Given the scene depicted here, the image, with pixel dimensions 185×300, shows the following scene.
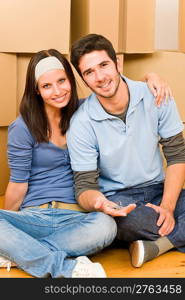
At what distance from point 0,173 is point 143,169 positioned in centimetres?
80

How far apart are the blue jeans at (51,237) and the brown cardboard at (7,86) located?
1.99ft

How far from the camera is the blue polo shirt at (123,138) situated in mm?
1520

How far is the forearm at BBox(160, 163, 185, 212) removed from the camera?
154 cm

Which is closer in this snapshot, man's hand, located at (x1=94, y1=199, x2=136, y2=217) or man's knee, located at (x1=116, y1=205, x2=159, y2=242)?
man's hand, located at (x1=94, y1=199, x2=136, y2=217)

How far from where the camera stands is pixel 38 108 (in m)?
1.54

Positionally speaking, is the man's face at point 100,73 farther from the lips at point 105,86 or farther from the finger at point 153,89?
the finger at point 153,89

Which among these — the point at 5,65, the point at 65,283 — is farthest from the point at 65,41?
the point at 65,283

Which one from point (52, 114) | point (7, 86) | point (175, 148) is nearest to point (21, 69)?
point (7, 86)

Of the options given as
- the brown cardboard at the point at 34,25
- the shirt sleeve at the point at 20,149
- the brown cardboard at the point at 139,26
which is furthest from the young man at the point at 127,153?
the brown cardboard at the point at 139,26

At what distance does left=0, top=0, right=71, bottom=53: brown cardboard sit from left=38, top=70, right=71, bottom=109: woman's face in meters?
0.45

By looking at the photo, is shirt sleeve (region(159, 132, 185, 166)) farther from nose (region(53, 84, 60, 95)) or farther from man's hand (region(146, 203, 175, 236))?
nose (region(53, 84, 60, 95))

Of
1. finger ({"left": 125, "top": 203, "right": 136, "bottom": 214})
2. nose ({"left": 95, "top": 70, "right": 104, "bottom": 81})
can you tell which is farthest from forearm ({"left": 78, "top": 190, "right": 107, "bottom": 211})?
nose ({"left": 95, "top": 70, "right": 104, "bottom": 81})

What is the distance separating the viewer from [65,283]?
1.25m

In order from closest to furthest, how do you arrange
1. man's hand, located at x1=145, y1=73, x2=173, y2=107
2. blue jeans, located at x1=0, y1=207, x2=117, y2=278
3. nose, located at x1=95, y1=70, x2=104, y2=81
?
blue jeans, located at x1=0, y1=207, x2=117, y2=278 < nose, located at x1=95, y1=70, x2=104, y2=81 < man's hand, located at x1=145, y1=73, x2=173, y2=107
